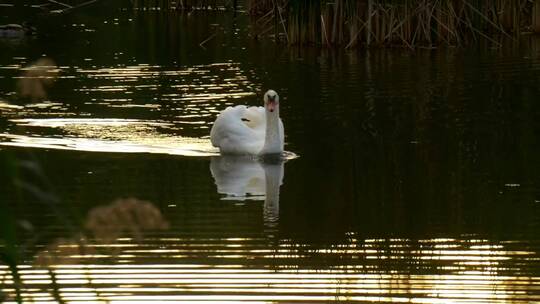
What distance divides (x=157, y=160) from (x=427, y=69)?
7.79 metres

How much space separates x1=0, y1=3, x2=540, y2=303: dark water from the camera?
23.6 feet

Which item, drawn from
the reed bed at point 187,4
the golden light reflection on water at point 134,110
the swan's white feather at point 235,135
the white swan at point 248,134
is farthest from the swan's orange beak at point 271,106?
the reed bed at point 187,4

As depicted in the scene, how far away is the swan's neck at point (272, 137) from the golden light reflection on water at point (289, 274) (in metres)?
3.83

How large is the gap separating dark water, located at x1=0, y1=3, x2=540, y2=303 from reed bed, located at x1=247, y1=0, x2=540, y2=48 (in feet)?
1.97

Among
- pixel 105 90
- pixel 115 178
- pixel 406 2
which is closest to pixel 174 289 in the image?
pixel 115 178

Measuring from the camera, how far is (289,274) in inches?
301

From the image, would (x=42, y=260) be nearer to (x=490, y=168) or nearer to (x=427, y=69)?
(x=490, y=168)

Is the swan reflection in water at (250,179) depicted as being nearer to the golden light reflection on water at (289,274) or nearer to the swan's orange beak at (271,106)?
the swan's orange beak at (271,106)

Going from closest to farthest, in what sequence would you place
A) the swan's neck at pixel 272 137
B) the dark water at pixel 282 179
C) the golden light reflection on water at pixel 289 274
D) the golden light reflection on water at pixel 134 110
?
the golden light reflection on water at pixel 289 274
the dark water at pixel 282 179
the swan's neck at pixel 272 137
the golden light reflection on water at pixel 134 110

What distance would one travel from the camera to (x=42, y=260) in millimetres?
4176

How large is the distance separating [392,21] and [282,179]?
10.7 m

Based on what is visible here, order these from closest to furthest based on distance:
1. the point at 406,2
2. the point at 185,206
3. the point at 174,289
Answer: the point at 174,289 → the point at 185,206 → the point at 406,2

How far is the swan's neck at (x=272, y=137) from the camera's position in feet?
41.2

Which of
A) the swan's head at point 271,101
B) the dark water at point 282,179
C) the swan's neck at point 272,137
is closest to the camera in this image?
the dark water at point 282,179
